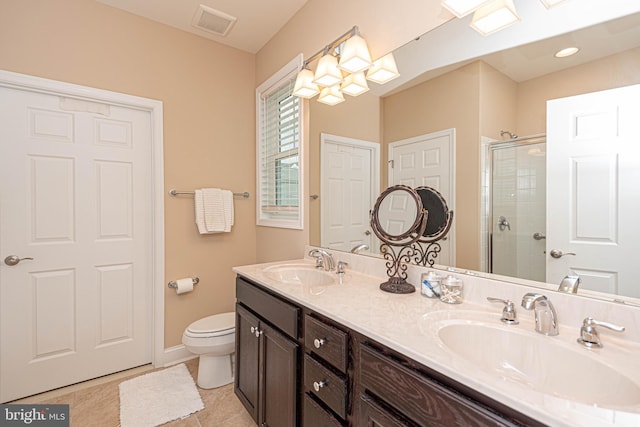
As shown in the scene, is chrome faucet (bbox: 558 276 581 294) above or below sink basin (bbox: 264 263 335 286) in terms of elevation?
above

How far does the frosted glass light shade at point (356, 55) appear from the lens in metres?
1.50

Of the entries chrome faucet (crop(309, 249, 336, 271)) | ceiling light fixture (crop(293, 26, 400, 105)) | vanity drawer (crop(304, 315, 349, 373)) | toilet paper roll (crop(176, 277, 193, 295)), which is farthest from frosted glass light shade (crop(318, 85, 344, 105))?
toilet paper roll (crop(176, 277, 193, 295))

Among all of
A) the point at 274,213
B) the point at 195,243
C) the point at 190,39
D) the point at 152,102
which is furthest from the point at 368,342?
the point at 190,39

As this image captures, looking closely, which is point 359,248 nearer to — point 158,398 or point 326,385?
point 326,385

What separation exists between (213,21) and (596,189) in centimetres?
254

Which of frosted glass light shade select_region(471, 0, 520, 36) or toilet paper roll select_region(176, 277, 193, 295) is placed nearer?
frosted glass light shade select_region(471, 0, 520, 36)

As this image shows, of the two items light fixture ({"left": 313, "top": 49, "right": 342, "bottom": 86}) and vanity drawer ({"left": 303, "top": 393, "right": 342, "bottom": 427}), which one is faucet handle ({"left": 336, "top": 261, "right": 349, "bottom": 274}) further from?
light fixture ({"left": 313, "top": 49, "right": 342, "bottom": 86})

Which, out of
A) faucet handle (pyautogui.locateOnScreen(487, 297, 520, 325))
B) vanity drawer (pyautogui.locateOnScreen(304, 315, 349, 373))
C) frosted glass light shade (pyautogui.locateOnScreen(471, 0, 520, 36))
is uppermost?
frosted glass light shade (pyautogui.locateOnScreen(471, 0, 520, 36))

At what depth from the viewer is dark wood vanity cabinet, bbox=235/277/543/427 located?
683 mm

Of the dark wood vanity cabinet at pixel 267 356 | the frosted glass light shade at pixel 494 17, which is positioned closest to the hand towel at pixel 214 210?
the dark wood vanity cabinet at pixel 267 356

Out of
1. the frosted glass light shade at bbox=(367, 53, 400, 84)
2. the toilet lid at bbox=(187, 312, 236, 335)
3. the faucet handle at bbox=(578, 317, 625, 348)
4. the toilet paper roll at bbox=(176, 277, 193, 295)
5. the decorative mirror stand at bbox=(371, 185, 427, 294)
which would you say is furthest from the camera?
the toilet paper roll at bbox=(176, 277, 193, 295)

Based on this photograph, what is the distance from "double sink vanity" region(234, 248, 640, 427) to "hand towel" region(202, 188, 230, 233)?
1.11 m

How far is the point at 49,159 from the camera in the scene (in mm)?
1947

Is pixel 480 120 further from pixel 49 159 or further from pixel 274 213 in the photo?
pixel 49 159
